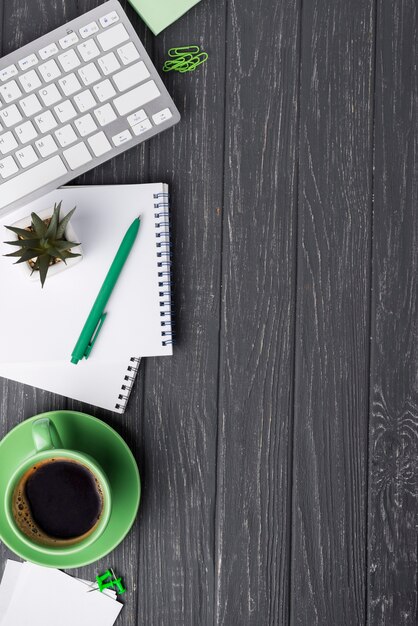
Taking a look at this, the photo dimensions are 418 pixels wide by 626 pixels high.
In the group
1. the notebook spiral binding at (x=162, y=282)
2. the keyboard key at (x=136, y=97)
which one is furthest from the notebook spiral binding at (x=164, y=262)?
the keyboard key at (x=136, y=97)

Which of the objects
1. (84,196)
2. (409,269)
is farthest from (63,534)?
(409,269)

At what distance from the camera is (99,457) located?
2.84ft

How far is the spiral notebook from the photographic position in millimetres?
864

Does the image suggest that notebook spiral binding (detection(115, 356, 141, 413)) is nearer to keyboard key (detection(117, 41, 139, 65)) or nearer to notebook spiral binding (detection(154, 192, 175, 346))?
notebook spiral binding (detection(154, 192, 175, 346))

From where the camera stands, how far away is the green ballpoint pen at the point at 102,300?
85 centimetres

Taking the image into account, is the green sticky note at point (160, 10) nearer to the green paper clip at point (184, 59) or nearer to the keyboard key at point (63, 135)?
the green paper clip at point (184, 59)

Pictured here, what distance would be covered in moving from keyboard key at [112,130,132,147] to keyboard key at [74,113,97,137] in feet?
0.09

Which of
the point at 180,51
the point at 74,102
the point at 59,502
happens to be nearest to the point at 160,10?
the point at 180,51

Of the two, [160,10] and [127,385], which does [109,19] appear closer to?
[160,10]

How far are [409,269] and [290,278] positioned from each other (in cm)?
15

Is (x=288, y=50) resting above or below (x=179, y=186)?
above

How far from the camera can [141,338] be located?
0.87m

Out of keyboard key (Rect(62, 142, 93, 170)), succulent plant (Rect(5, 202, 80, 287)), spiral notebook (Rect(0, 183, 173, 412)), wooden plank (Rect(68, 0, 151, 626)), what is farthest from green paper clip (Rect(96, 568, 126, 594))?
keyboard key (Rect(62, 142, 93, 170))

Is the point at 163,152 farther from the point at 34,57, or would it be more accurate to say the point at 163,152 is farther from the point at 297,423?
the point at 297,423
